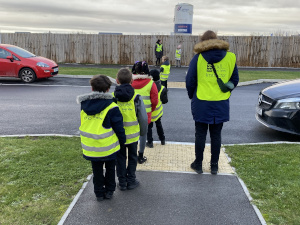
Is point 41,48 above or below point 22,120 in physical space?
above

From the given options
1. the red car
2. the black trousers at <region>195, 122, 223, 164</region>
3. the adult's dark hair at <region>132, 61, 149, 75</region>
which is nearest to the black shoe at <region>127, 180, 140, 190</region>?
the black trousers at <region>195, 122, 223, 164</region>

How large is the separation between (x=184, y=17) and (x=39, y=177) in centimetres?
3003

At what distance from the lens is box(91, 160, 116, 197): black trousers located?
3.47 m

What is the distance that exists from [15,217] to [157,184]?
5.81 ft

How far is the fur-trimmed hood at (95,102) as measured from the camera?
3.17 m

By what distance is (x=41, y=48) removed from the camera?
24297mm

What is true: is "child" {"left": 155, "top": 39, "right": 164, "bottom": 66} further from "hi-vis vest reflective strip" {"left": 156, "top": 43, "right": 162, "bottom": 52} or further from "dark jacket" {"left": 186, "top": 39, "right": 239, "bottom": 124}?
"dark jacket" {"left": 186, "top": 39, "right": 239, "bottom": 124}

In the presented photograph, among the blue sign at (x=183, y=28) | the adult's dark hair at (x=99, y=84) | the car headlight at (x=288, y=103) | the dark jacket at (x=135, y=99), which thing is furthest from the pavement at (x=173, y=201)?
the blue sign at (x=183, y=28)

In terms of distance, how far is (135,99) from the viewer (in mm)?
3705

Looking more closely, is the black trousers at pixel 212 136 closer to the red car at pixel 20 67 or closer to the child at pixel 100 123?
the child at pixel 100 123

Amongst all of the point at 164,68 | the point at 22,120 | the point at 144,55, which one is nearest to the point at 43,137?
the point at 22,120

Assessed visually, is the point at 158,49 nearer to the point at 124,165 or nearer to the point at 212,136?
the point at 212,136

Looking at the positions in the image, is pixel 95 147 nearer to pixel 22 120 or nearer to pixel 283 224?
pixel 283 224

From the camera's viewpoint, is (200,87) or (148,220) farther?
(200,87)
